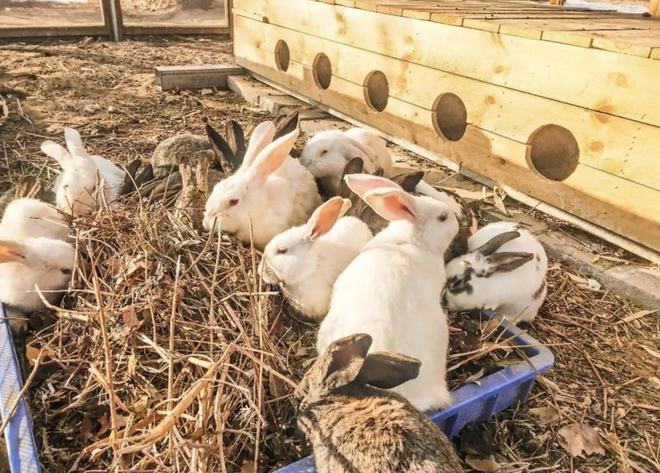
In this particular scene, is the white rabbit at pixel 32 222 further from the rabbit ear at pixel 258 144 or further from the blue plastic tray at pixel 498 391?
the blue plastic tray at pixel 498 391

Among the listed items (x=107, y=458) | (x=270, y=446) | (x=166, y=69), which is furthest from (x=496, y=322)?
(x=166, y=69)

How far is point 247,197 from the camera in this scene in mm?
2635

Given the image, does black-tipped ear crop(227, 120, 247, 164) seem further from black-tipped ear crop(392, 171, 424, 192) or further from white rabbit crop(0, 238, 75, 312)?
white rabbit crop(0, 238, 75, 312)

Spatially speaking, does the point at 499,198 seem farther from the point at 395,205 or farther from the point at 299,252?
the point at 299,252

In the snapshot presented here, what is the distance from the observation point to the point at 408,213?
223 centimetres

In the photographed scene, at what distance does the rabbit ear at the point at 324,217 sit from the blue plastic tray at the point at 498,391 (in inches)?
32.3

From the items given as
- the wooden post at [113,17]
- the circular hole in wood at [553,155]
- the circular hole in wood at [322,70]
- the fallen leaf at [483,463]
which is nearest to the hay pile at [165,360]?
the fallen leaf at [483,463]

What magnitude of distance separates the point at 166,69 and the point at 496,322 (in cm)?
490

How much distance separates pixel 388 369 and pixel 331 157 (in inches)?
76.9

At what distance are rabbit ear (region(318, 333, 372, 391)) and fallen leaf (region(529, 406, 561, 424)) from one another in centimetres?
100

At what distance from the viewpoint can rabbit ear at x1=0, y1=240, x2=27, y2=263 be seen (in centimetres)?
227

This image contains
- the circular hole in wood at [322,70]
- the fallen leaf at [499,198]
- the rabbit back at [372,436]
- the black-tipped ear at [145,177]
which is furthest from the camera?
the circular hole in wood at [322,70]

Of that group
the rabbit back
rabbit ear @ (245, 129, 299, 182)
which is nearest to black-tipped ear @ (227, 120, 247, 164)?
rabbit ear @ (245, 129, 299, 182)

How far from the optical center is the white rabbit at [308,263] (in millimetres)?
2250
